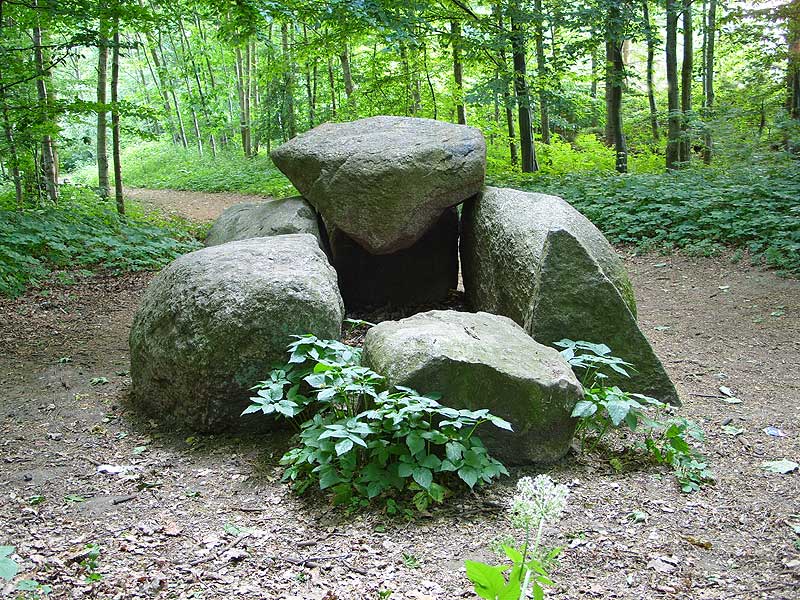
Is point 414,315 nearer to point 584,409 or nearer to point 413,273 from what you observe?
point 584,409

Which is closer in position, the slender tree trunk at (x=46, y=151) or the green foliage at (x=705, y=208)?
the green foliage at (x=705, y=208)

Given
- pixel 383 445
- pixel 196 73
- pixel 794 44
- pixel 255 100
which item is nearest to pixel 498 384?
pixel 383 445

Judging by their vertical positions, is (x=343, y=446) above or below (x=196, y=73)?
below

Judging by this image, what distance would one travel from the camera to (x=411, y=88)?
50.0ft

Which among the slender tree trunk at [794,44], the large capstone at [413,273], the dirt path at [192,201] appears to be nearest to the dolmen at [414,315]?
the large capstone at [413,273]

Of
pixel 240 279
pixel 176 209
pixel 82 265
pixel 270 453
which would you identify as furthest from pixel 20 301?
pixel 176 209

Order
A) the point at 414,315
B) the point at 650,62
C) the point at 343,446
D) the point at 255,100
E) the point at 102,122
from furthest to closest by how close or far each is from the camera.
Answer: the point at 255,100 → the point at 650,62 → the point at 102,122 → the point at 414,315 → the point at 343,446

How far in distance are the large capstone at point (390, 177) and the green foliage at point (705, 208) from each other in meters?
4.02

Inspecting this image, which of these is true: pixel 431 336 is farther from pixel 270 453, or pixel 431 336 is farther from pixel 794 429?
pixel 794 429

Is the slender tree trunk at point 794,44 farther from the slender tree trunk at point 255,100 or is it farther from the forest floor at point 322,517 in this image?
the slender tree trunk at point 255,100

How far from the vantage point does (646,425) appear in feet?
12.2

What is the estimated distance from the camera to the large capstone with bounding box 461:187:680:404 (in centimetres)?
446

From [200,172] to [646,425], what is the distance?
68.0ft

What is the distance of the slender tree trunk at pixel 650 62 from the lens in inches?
424
